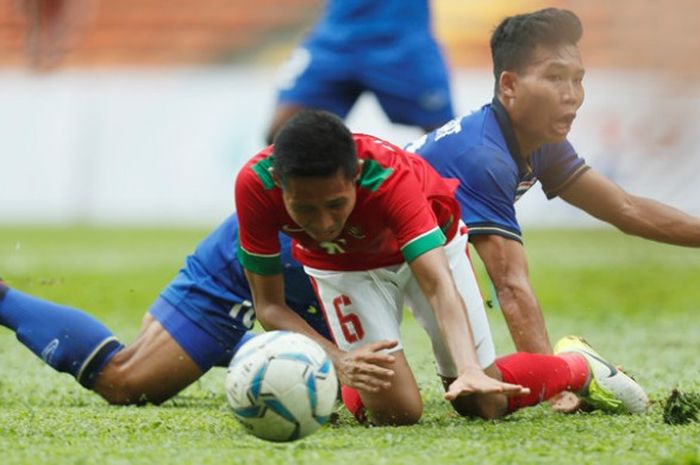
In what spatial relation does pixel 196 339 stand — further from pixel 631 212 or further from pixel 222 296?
pixel 631 212

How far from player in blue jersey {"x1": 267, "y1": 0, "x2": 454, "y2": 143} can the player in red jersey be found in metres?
3.34

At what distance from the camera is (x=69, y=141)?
800 inches

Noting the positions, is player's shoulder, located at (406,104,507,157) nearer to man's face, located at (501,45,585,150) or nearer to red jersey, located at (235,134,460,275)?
man's face, located at (501,45,585,150)

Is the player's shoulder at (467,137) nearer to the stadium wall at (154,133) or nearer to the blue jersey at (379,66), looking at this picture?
the blue jersey at (379,66)

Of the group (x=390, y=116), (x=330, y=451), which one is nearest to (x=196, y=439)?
(x=330, y=451)

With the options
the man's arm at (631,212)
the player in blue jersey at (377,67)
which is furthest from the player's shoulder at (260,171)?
the player in blue jersey at (377,67)

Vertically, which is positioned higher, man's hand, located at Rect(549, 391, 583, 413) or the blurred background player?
the blurred background player

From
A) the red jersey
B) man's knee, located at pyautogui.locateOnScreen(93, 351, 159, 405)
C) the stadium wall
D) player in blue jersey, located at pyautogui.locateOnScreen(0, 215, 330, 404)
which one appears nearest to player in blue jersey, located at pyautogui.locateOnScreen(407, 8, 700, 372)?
the red jersey

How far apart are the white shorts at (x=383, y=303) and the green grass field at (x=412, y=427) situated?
315mm

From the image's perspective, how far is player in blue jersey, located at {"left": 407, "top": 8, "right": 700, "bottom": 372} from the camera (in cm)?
546

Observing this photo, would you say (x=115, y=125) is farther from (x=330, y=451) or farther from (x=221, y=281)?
(x=330, y=451)

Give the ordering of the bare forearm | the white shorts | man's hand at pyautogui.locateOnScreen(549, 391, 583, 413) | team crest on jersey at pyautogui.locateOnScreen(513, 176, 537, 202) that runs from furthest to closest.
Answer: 1. the bare forearm
2. team crest on jersey at pyautogui.locateOnScreen(513, 176, 537, 202)
3. man's hand at pyautogui.locateOnScreen(549, 391, 583, 413)
4. the white shorts

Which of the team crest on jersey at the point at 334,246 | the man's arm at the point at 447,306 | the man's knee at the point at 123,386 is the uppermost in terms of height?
the team crest on jersey at the point at 334,246

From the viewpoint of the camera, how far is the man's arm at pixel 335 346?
455 cm
